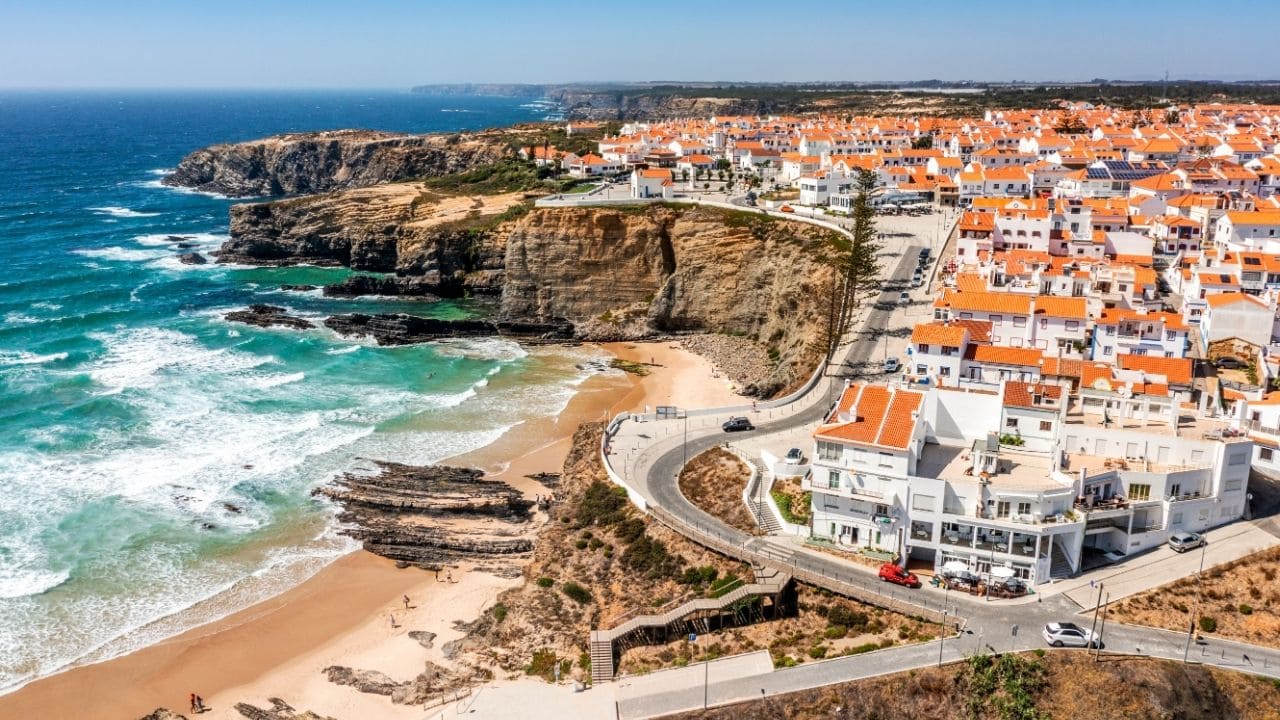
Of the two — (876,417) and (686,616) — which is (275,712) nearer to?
(686,616)

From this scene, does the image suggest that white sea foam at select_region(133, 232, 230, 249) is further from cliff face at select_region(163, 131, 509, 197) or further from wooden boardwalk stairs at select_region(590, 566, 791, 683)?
wooden boardwalk stairs at select_region(590, 566, 791, 683)

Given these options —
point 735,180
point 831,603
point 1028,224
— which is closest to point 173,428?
A: point 831,603

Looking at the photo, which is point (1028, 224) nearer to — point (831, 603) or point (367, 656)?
point (831, 603)

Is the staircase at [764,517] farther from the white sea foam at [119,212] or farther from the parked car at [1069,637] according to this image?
the white sea foam at [119,212]

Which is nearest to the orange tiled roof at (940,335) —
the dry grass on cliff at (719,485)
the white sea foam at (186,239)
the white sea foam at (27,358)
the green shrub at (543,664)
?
the dry grass on cliff at (719,485)

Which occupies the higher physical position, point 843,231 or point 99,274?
point 843,231
